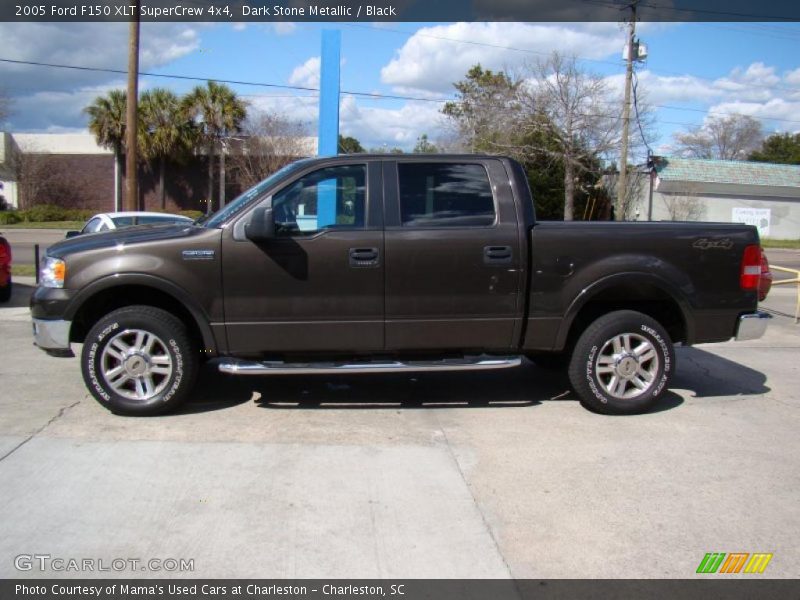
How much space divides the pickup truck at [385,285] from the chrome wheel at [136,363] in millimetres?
11

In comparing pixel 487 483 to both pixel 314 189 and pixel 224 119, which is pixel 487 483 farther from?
pixel 224 119

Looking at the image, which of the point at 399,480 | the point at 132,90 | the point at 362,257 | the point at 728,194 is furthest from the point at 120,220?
the point at 728,194

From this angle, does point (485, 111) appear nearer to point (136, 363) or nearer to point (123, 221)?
point (123, 221)

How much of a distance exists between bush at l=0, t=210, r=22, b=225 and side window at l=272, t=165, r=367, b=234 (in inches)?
1385

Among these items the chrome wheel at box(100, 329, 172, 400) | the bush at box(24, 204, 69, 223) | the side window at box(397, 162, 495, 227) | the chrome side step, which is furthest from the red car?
the bush at box(24, 204, 69, 223)

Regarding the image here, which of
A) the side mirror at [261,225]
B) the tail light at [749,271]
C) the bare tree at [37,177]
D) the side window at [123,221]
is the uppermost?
the bare tree at [37,177]

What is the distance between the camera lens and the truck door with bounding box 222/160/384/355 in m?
5.14

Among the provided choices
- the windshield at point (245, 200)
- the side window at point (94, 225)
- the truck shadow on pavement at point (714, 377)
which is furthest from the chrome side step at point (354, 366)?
the side window at point (94, 225)

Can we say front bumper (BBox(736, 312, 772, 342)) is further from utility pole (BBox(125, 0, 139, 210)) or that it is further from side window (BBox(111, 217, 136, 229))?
utility pole (BBox(125, 0, 139, 210))

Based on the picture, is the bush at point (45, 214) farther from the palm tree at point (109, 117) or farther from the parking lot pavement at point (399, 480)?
the parking lot pavement at point (399, 480)

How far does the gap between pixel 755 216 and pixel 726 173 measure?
124 inches

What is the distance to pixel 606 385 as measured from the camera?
18.3ft

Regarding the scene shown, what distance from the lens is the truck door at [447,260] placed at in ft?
17.3

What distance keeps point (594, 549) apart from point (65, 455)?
3.39m
